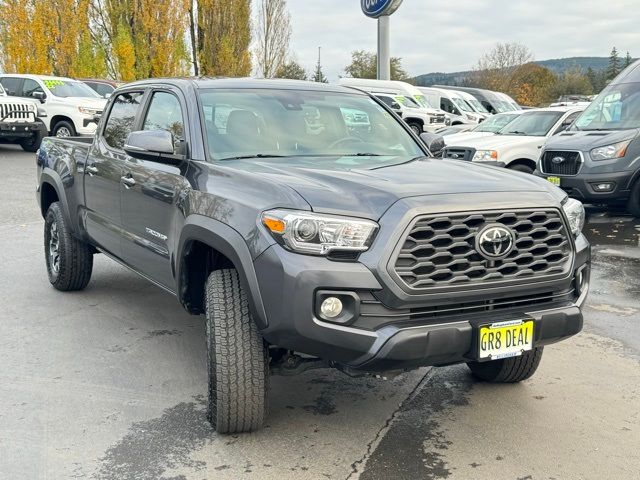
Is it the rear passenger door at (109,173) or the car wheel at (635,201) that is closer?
the rear passenger door at (109,173)

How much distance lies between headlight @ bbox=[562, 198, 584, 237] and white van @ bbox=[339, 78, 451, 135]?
19800 millimetres

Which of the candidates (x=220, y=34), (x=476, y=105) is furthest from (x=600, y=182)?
(x=220, y=34)

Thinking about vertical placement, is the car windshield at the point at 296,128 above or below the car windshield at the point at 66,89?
below

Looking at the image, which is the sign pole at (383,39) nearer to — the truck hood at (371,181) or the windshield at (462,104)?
the windshield at (462,104)

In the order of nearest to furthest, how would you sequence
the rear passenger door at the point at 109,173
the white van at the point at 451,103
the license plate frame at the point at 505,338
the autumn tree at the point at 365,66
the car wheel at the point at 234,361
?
the license plate frame at the point at 505,338, the car wheel at the point at 234,361, the rear passenger door at the point at 109,173, the white van at the point at 451,103, the autumn tree at the point at 365,66

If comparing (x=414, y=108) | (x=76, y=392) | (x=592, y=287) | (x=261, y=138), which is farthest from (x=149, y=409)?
(x=414, y=108)

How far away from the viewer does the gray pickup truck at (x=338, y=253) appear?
3.25m

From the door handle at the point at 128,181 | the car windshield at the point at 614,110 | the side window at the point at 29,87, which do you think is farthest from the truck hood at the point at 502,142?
the side window at the point at 29,87

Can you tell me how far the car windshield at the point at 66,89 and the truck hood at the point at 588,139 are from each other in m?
12.8

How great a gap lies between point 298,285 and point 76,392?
1768 millimetres

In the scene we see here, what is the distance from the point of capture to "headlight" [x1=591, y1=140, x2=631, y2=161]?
10195 millimetres

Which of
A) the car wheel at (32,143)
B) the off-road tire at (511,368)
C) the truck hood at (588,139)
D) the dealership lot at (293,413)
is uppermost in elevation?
the truck hood at (588,139)

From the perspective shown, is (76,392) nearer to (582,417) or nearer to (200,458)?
(200,458)

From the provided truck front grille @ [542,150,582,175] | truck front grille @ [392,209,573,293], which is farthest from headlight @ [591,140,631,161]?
truck front grille @ [392,209,573,293]
